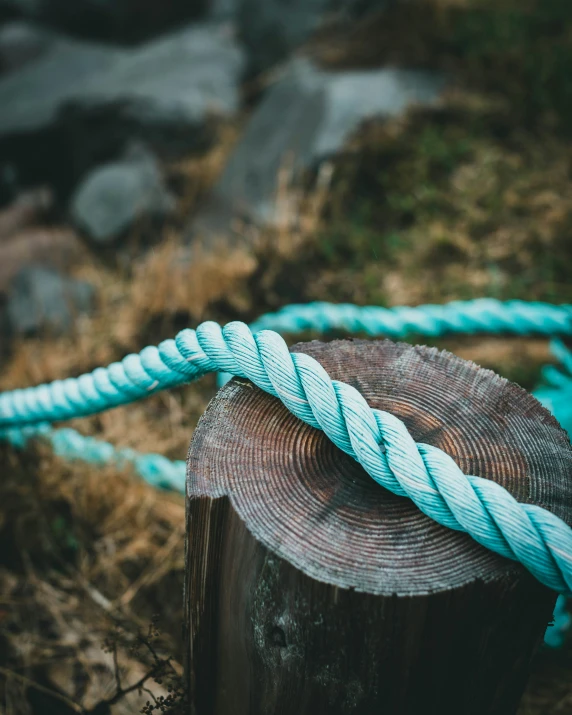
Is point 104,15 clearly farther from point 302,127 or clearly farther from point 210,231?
point 210,231

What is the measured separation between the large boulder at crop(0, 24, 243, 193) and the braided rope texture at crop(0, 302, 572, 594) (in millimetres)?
3849

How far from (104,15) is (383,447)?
6.97m

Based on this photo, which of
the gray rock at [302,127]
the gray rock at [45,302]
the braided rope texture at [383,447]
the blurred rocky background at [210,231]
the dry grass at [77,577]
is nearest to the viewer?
the braided rope texture at [383,447]

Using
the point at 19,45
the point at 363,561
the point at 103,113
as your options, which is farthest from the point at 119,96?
the point at 363,561

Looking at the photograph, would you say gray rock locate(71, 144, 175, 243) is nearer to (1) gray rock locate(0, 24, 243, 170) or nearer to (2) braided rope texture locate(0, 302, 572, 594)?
(1) gray rock locate(0, 24, 243, 170)

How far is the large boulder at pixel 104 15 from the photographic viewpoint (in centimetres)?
651

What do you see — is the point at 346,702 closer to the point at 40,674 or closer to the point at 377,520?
the point at 377,520

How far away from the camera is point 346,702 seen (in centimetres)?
96

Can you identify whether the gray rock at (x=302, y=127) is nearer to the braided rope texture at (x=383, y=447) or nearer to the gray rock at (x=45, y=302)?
the gray rock at (x=45, y=302)

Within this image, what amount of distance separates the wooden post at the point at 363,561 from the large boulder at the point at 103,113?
406 cm

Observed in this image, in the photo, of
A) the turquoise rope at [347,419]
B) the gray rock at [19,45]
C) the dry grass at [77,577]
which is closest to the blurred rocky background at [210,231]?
the dry grass at [77,577]

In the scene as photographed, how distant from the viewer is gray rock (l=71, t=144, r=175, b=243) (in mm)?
3773

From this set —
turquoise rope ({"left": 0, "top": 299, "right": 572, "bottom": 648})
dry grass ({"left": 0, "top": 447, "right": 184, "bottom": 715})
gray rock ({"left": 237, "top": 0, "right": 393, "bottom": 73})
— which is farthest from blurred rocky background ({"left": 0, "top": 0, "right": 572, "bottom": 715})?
gray rock ({"left": 237, "top": 0, "right": 393, "bottom": 73})

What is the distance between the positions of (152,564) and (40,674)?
0.41 meters
